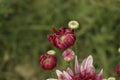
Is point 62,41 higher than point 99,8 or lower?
lower

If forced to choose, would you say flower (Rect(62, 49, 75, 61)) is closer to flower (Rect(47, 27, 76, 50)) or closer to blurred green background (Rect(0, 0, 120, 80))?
flower (Rect(47, 27, 76, 50))

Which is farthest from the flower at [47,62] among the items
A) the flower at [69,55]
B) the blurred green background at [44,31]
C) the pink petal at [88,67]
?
the blurred green background at [44,31]

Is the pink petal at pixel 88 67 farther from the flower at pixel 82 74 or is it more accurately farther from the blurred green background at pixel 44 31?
the blurred green background at pixel 44 31

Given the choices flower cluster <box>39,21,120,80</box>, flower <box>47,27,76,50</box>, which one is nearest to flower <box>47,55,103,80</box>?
flower cluster <box>39,21,120,80</box>

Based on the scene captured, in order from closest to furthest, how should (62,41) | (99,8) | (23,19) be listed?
1. (62,41)
2. (99,8)
3. (23,19)

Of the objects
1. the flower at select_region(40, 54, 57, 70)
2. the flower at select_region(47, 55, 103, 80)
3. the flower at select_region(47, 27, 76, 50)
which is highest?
the flower at select_region(47, 27, 76, 50)

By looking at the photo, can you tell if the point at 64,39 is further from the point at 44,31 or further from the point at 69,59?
the point at 44,31

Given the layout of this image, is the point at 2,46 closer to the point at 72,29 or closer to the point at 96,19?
the point at 96,19

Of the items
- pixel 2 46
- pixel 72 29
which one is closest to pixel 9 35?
pixel 2 46
